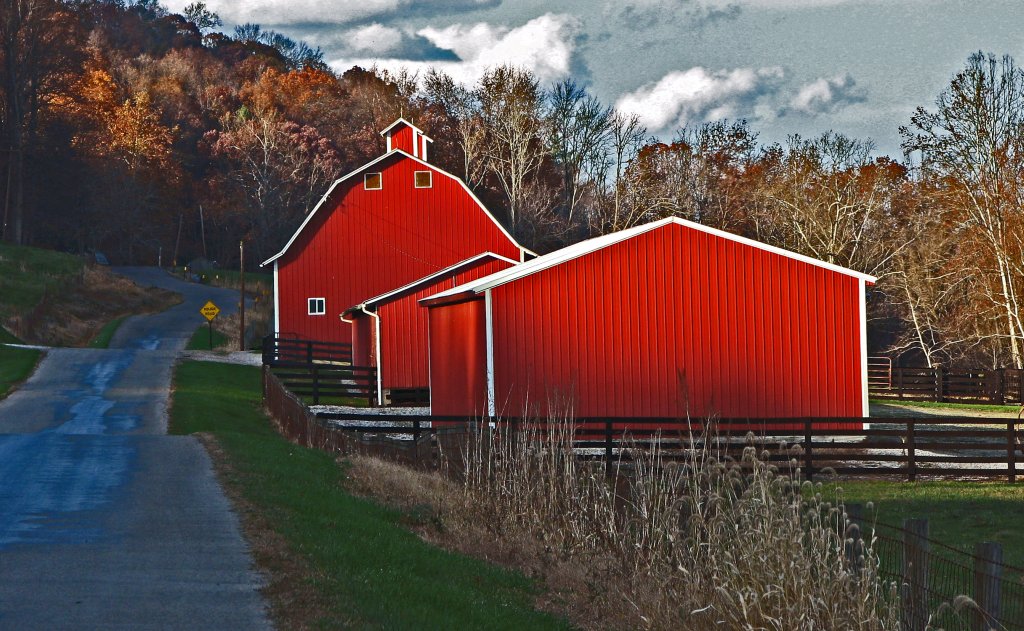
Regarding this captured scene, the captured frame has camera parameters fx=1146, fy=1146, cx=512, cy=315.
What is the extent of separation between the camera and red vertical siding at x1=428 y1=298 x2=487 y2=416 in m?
24.3

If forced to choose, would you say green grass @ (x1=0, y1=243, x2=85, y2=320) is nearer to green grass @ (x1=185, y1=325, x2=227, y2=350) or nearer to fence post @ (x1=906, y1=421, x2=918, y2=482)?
green grass @ (x1=185, y1=325, x2=227, y2=350)

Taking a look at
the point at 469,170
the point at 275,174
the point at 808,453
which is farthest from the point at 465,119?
the point at 808,453

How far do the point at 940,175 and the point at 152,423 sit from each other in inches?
1117

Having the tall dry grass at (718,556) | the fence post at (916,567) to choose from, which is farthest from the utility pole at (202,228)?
the fence post at (916,567)

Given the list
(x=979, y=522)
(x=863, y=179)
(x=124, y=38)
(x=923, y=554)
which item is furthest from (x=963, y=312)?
(x=124, y=38)

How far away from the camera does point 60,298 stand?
5412 cm

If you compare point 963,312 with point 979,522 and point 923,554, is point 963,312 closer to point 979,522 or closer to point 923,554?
point 979,522

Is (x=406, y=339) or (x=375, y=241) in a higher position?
(x=375, y=241)

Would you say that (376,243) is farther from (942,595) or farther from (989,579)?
(989,579)

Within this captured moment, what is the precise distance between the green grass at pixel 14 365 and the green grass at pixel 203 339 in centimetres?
951

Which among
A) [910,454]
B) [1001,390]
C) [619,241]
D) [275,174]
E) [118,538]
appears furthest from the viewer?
[275,174]

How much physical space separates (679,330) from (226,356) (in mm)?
23655

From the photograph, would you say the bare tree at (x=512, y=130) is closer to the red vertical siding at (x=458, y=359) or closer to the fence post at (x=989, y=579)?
the red vertical siding at (x=458, y=359)

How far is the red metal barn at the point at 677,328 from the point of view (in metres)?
23.8
